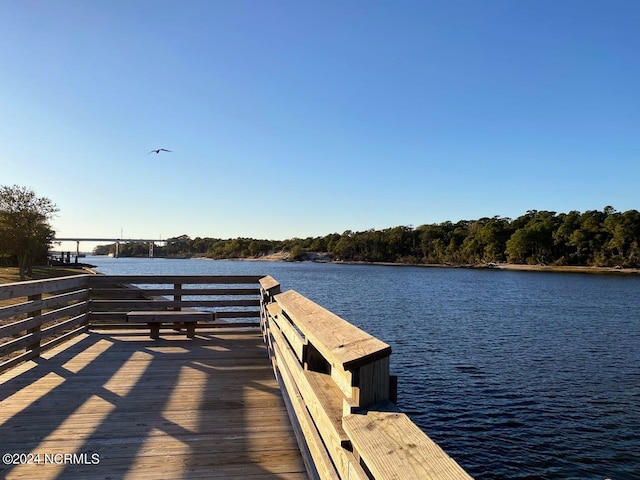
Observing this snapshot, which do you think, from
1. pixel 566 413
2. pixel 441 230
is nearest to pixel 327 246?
pixel 441 230

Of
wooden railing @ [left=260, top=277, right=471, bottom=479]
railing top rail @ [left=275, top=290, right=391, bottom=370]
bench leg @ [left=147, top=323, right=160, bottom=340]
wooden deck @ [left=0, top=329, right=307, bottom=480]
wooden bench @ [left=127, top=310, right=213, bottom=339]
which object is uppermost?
railing top rail @ [left=275, top=290, right=391, bottom=370]

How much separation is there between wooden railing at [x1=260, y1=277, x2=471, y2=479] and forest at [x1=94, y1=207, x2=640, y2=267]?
99.4 meters

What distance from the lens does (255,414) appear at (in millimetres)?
4102

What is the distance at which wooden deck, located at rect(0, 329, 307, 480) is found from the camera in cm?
311

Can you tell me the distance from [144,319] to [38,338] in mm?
1459

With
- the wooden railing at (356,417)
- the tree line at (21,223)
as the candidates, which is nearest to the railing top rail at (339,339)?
the wooden railing at (356,417)

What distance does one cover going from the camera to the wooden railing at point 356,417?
4.74ft

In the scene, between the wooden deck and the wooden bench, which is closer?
the wooden deck

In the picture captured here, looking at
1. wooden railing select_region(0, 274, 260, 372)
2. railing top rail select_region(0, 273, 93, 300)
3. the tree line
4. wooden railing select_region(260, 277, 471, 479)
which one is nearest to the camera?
wooden railing select_region(260, 277, 471, 479)

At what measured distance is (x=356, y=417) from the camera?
6.04ft

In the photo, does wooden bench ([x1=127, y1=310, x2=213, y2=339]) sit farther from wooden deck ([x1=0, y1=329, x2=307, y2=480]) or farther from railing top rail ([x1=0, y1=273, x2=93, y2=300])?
railing top rail ([x1=0, y1=273, x2=93, y2=300])

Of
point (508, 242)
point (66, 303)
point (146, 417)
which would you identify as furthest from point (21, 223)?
point (508, 242)

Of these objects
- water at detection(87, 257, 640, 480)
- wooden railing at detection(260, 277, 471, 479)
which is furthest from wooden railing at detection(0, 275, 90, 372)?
water at detection(87, 257, 640, 480)

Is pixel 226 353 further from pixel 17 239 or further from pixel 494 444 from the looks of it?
pixel 17 239
